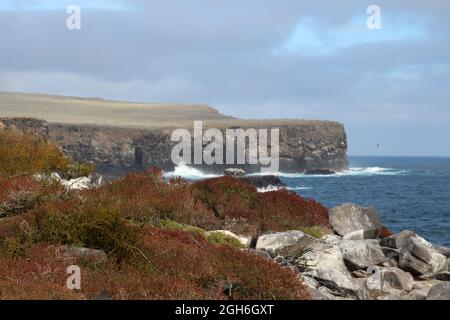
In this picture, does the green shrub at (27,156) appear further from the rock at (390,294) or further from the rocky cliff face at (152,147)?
the rocky cliff face at (152,147)

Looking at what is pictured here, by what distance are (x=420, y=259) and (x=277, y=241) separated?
3.26m

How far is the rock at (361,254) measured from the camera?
1418 cm

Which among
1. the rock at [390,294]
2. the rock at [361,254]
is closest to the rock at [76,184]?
the rock at [361,254]

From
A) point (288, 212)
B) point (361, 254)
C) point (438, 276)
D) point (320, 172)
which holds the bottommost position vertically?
point (320, 172)

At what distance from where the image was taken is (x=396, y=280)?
516 inches

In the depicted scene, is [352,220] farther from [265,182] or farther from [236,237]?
[265,182]

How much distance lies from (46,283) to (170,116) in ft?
583

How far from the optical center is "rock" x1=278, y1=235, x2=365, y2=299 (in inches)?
464

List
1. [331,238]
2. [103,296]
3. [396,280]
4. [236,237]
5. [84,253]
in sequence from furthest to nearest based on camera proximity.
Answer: [331,238], [236,237], [396,280], [84,253], [103,296]

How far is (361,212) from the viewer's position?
18469mm

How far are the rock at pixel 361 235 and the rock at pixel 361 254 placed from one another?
211 cm

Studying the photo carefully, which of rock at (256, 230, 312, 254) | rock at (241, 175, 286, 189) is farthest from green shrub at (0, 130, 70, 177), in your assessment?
rock at (241, 175, 286, 189)

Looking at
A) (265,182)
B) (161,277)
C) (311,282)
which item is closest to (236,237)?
(311,282)
